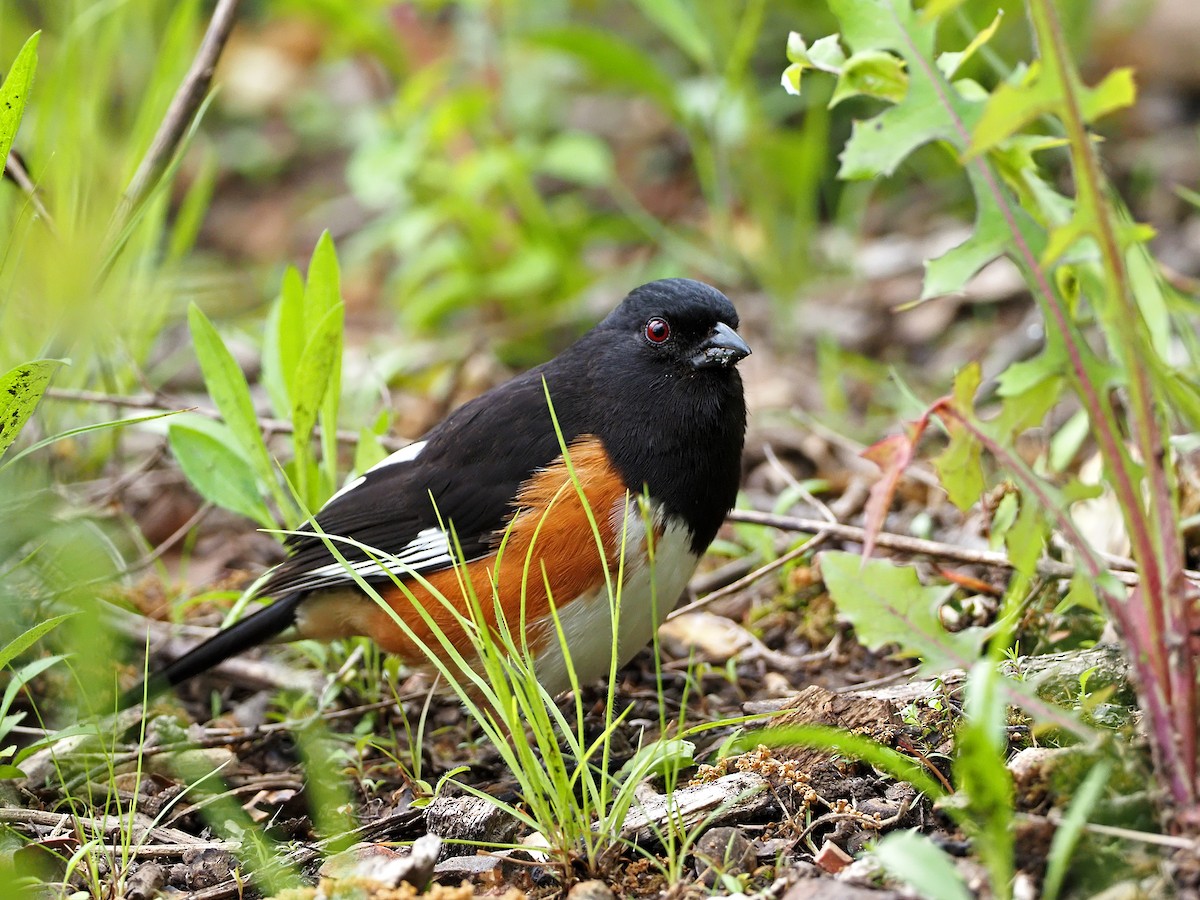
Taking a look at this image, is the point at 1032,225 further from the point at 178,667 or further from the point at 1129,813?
the point at 178,667

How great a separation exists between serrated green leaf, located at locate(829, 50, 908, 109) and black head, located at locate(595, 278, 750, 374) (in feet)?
3.04

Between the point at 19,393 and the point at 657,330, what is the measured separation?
1381 mm

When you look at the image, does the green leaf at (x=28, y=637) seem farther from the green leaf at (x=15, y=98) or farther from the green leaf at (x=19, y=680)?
the green leaf at (x=15, y=98)

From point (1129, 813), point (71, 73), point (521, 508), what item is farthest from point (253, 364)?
point (1129, 813)

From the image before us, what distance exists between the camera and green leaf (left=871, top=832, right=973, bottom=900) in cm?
150

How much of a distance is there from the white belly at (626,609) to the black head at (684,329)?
1.37ft

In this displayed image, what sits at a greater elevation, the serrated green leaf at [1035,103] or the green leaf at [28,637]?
the serrated green leaf at [1035,103]

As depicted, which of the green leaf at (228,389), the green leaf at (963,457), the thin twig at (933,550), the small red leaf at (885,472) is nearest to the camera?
the small red leaf at (885,472)

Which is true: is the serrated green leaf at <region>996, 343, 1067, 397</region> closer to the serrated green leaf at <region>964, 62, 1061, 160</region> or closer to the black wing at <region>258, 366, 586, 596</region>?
the serrated green leaf at <region>964, 62, 1061, 160</region>

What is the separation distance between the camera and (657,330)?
2967 millimetres

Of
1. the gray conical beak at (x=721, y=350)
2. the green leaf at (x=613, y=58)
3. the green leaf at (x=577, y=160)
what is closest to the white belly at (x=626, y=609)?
the gray conical beak at (x=721, y=350)

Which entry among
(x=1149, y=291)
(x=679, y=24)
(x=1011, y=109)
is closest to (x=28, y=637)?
(x=1011, y=109)

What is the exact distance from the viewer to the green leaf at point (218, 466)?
3090 mm

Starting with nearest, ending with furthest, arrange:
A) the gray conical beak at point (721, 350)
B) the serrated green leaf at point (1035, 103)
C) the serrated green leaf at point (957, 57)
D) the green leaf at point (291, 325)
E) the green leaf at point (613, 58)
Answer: the serrated green leaf at point (1035, 103) < the serrated green leaf at point (957, 57) < the gray conical beak at point (721, 350) < the green leaf at point (291, 325) < the green leaf at point (613, 58)
